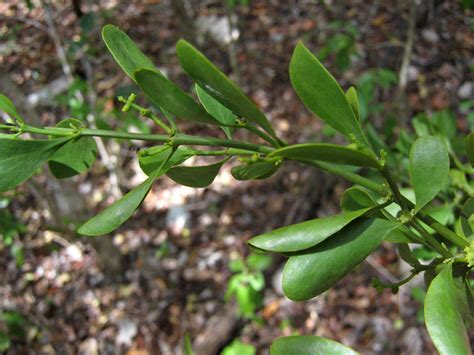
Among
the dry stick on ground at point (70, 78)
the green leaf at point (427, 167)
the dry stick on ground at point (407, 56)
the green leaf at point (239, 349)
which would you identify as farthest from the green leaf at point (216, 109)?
the green leaf at point (239, 349)

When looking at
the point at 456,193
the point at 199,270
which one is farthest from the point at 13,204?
the point at 456,193

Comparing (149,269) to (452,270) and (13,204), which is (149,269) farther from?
(452,270)

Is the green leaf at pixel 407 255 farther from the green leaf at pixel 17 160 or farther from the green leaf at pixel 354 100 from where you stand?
the green leaf at pixel 17 160

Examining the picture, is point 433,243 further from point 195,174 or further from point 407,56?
point 407,56

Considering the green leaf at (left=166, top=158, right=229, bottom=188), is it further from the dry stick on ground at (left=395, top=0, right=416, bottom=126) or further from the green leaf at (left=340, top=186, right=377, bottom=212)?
the dry stick on ground at (left=395, top=0, right=416, bottom=126)

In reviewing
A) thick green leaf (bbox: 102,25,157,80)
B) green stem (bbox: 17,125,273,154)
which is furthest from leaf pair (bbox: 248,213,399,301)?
thick green leaf (bbox: 102,25,157,80)
